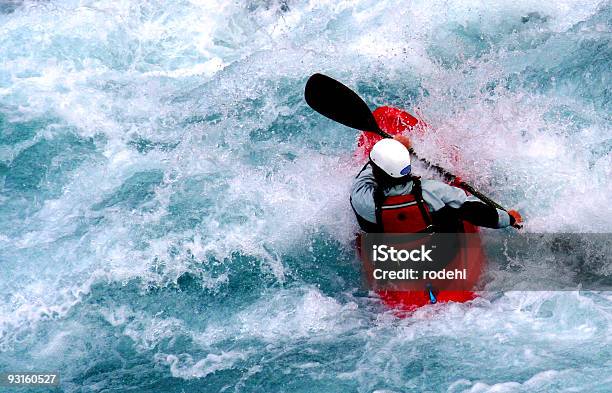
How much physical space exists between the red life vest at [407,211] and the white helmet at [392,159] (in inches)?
5.6

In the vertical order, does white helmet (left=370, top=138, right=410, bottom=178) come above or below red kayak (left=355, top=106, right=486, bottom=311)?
above

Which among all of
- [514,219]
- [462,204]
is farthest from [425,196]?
[514,219]

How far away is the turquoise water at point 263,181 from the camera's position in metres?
4.41

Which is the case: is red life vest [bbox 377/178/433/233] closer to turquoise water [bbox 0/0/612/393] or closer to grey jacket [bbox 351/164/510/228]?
grey jacket [bbox 351/164/510/228]

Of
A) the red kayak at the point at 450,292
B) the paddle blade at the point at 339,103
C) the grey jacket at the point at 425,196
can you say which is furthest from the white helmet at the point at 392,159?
the paddle blade at the point at 339,103

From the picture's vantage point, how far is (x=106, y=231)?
5.64 metres

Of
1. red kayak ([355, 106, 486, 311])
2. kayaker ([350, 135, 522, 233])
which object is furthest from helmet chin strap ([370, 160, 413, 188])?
red kayak ([355, 106, 486, 311])

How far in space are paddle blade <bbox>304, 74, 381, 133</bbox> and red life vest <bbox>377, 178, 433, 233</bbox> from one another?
3.65ft

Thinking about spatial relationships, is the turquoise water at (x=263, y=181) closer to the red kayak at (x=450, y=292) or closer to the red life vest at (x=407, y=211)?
the red kayak at (x=450, y=292)

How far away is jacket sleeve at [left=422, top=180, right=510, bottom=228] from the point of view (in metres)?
4.16

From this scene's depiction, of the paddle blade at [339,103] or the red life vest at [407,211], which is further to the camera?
the paddle blade at [339,103]

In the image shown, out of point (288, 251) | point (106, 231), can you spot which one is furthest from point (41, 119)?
point (288, 251)

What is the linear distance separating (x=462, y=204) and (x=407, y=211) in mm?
418

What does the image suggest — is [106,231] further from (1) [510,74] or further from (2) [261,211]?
(1) [510,74]
